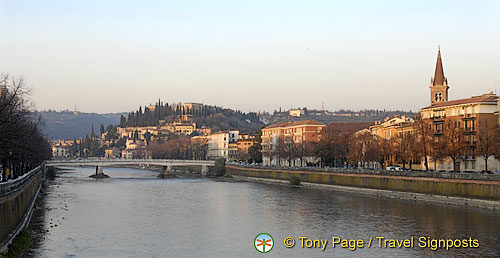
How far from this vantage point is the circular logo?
99.8 ft

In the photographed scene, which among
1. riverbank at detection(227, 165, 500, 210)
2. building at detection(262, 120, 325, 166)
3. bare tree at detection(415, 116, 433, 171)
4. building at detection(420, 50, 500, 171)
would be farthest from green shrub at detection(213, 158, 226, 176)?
bare tree at detection(415, 116, 433, 171)

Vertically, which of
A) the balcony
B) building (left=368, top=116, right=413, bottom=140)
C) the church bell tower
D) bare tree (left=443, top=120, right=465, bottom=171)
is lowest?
bare tree (left=443, top=120, right=465, bottom=171)

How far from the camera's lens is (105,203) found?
5306cm

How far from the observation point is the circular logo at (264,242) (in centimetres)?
3042

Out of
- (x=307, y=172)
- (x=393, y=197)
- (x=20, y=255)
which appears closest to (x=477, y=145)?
(x=393, y=197)

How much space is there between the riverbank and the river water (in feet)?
4.50

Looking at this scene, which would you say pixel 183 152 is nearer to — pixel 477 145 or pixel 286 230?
pixel 477 145

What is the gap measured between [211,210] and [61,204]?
40.3ft

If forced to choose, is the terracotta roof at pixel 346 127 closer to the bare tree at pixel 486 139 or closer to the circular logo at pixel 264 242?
the bare tree at pixel 486 139

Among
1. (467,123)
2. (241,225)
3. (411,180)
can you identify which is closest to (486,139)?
(467,123)

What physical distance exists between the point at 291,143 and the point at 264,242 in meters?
66.9

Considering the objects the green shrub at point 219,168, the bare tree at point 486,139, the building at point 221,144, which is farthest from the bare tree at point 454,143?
the building at point 221,144

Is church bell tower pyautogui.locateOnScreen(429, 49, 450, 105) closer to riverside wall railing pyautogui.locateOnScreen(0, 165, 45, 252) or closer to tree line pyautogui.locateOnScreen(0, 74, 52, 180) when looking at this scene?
tree line pyautogui.locateOnScreen(0, 74, 52, 180)

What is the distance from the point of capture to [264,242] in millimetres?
32969
